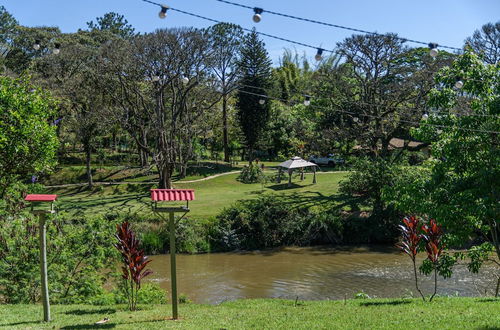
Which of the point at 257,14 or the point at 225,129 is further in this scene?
the point at 225,129

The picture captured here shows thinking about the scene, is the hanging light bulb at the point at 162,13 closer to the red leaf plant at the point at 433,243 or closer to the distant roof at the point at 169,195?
the distant roof at the point at 169,195

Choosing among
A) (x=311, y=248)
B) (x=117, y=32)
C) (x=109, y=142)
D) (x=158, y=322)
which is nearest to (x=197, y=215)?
(x=311, y=248)

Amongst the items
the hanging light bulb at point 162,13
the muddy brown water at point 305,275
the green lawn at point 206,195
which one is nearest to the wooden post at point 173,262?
the hanging light bulb at point 162,13

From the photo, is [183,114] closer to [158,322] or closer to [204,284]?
[204,284]

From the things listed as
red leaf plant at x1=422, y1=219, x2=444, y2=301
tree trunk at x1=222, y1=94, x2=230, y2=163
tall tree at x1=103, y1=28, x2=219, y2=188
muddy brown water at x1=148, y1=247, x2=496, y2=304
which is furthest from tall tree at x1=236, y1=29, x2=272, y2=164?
red leaf plant at x1=422, y1=219, x2=444, y2=301

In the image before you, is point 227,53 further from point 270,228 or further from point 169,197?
point 169,197

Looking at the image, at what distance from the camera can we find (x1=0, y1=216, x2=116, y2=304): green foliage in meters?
12.8

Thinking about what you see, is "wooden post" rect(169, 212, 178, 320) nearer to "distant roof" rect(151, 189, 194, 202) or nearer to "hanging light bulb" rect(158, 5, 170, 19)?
"distant roof" rect(151, 189, 194, 202)

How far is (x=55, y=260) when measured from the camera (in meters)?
13.3

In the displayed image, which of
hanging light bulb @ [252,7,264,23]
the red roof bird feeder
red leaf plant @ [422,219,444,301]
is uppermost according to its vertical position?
hanging light bulb @ [252,7,264,23]

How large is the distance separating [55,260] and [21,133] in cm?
353

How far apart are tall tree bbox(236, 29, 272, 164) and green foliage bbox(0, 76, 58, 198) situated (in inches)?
1187

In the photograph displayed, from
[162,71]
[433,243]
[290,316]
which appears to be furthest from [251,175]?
[290,316]

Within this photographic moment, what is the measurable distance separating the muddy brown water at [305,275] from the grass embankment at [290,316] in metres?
5.05
